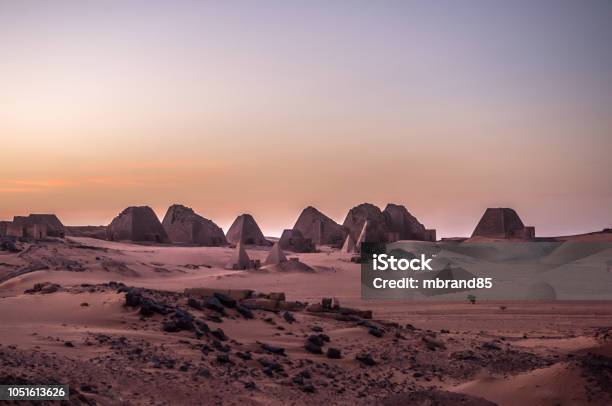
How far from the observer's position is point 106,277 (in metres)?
25.2

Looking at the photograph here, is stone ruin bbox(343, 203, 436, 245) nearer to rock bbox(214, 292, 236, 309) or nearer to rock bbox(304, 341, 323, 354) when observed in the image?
rock bbox(214, 292, 236, 309)

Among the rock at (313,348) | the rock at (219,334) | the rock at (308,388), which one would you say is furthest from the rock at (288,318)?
the rock at (308,388)

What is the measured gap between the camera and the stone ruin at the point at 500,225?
56.9 m

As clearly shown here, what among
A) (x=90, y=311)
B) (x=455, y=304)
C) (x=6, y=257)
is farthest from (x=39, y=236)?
(x=90, y=311)

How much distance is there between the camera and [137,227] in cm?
4988

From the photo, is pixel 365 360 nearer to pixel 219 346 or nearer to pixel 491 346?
pixel 219 346

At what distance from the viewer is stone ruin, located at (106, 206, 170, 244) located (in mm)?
49688

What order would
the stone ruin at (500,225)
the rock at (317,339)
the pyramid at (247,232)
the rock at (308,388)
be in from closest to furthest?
the rock at (308,388)
the rock at (317,339)
the stone ruin at (500,225)
the pyramid at (247,232)

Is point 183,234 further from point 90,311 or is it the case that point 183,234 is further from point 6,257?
point 90,311

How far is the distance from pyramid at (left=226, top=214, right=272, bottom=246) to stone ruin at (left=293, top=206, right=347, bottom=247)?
23.9 ft

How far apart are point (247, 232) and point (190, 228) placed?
5.28 meters

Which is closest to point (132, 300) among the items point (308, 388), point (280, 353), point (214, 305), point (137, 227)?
point (214, 305)

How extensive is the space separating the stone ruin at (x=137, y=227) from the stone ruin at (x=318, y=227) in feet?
Answer: 58.4

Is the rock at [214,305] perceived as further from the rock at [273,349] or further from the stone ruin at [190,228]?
the stone ruin at [190,228]
